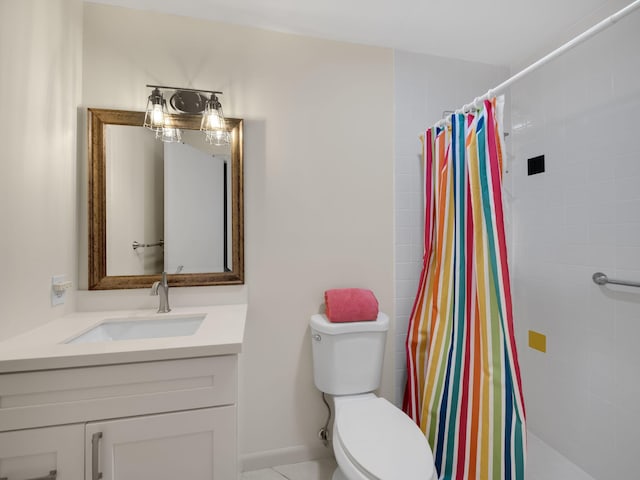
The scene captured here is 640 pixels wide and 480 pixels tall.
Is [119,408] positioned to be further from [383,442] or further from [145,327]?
[383,442]

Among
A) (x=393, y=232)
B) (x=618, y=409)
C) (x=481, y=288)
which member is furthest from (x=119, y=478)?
(x=618, y=409)

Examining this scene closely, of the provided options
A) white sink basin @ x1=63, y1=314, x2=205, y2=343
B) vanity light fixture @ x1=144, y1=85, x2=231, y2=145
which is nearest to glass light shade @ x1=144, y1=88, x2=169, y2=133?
vanity light fixture @ x1=144, y1=85, x2=231, y2=145

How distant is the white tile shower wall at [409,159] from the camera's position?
70.2 inches

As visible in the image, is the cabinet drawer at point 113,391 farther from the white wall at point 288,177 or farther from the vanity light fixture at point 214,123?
the vanity light fixture at point 214,123

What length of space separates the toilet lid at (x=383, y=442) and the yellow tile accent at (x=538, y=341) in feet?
3.43

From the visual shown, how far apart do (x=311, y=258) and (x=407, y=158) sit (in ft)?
2.68

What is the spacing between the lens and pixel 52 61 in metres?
1.25

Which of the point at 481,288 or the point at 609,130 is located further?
the point at 609,130

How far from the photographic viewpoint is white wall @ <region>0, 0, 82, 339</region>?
3.41ft

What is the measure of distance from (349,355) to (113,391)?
3.17 feet

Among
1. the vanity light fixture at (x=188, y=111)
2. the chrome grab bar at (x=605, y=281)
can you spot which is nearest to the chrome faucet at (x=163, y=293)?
the vanity light fixture at (x=188, y=111)

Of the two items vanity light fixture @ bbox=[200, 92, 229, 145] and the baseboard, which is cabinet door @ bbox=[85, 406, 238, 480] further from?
vanity light fixture @ bbox=[200, 92, 229, 145]

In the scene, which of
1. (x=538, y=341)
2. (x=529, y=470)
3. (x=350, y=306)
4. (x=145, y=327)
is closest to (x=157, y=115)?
(x=145, y=327)

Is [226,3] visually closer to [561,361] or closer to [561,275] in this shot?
[561,275]
